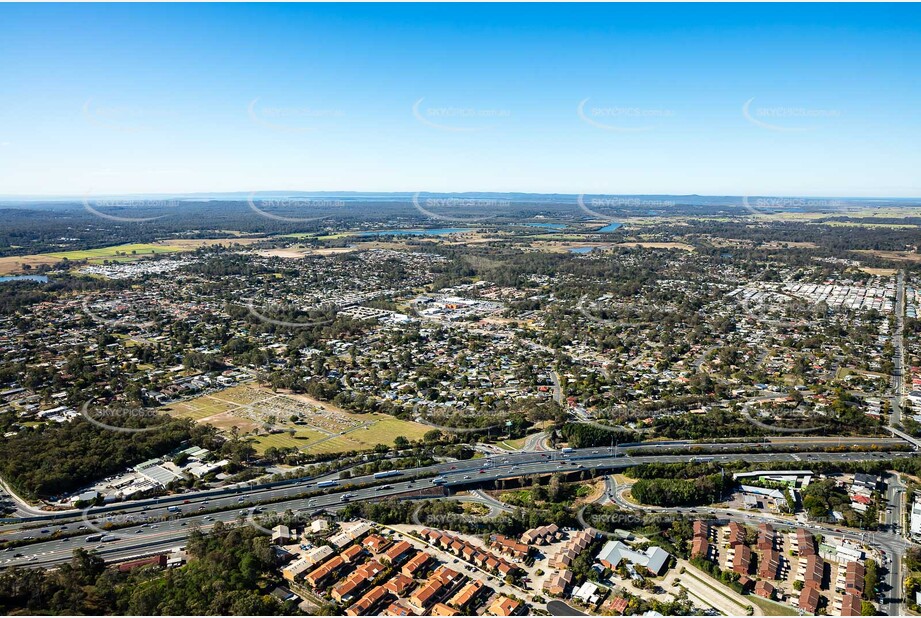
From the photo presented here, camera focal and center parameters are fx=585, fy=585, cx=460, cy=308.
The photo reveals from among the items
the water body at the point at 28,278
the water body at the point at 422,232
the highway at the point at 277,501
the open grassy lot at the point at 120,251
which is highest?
the water body at the point at 422,232

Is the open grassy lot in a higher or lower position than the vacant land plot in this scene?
higher

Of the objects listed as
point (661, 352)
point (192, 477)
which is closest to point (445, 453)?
point (192, 477)

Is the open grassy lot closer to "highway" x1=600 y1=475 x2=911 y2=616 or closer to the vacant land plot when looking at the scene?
the vacant land plot

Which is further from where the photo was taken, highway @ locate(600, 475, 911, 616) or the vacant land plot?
the vacant land plot

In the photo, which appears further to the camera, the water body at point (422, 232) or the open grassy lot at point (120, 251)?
the water body at point (422, 232)

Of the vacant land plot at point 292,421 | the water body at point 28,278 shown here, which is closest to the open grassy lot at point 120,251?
the water body at point 28,278

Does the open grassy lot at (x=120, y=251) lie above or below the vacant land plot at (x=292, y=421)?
above

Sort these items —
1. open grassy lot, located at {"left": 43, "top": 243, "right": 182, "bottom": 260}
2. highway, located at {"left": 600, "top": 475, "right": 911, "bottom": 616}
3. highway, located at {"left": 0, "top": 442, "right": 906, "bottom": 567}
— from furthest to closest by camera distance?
1. open grassy lot, located at {"left": 43, "top": 243, "right": 182, "bottom": 260}
2. highway, located at {"left": 0, "top": 442, "right": 906, "bottom": 567}
3. highway, located at {"left": 600, "top": 475, "right": 911, "bottom": 616}

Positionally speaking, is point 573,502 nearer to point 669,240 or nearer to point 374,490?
point 374,490

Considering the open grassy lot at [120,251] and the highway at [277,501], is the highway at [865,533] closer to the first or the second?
the highway at [277,501]

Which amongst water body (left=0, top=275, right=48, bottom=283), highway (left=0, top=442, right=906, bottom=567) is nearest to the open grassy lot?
water body (left=0, top=275, right=48, bottom=283)
